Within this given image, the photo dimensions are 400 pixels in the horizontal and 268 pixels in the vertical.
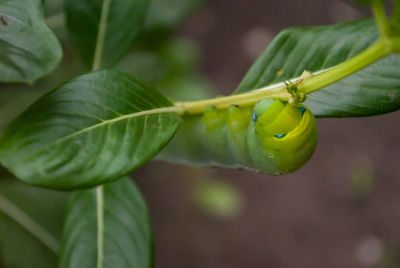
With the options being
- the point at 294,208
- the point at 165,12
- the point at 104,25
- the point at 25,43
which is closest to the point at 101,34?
the point at 104,25

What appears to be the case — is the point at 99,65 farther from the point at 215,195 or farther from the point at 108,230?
the point at 215,195

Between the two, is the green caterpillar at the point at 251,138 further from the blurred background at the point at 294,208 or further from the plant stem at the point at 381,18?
the blurred background at the point at 294,208

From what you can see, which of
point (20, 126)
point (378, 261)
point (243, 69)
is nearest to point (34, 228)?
point (20, 126)

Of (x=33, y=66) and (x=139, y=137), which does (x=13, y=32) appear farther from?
(x=139, y=137)

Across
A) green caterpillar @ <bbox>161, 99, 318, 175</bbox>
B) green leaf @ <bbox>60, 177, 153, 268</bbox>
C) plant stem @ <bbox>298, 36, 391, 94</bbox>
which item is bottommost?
green leaf @ <bbox>60, 177, 153, 268</bbox>

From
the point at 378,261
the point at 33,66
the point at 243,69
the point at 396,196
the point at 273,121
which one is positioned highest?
the point at 33,66

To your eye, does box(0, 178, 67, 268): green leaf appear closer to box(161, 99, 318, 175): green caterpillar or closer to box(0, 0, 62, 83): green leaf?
box(161, 99, 318, 175): green caterpillar

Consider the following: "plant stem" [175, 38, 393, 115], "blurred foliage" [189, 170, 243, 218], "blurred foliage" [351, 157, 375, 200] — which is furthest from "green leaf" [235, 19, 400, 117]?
"blurred foliage" [351, 157, 375, 200]
